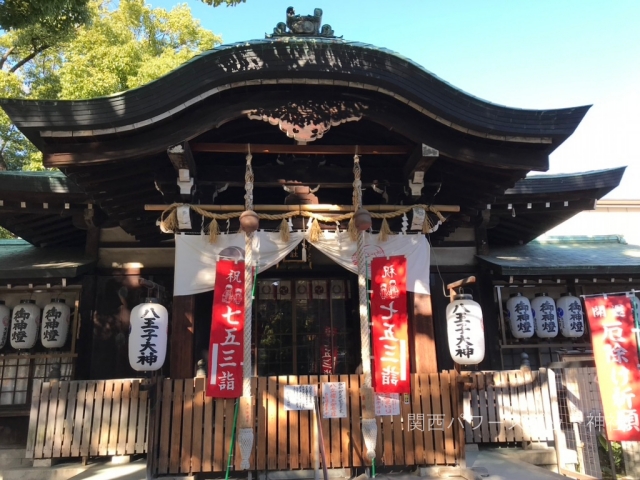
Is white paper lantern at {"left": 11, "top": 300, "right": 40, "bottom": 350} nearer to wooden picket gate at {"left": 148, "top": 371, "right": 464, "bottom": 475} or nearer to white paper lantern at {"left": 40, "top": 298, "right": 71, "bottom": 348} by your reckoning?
white paper lantern at {"left": 40, "top": 298, "right": 71, "bottom": 348}

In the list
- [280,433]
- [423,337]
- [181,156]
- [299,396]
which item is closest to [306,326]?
[423,337]

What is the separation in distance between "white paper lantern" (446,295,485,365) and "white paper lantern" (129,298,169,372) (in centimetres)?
414

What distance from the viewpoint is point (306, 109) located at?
6.12 m

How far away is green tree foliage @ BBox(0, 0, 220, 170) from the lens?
15.6 m

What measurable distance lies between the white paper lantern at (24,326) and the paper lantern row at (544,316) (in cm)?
920

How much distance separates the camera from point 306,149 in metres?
6.50

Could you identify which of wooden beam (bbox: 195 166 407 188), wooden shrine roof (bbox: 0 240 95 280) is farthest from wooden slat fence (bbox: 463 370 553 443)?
wooden shrine roof (bbox: 0 240 95 280)

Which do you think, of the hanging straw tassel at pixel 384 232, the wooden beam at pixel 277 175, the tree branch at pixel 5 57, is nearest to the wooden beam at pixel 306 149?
the wooden beam at pixel 277 175

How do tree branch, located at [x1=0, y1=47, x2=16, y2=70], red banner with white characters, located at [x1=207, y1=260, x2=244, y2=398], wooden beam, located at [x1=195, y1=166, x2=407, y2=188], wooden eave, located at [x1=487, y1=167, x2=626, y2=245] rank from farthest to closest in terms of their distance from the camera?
tree branch, located at [x1=0, y1=47, x2=16, y2=70], wooden eave, located at [x1=487, y1=167, x2=626, y2=245], wooden beam, located at [x1=195, y1=166, x2=407, y2=188], red banner with white characters, located at [x1=207, y1=260, x2=244, y2=398]

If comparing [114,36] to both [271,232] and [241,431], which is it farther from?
[241,431]

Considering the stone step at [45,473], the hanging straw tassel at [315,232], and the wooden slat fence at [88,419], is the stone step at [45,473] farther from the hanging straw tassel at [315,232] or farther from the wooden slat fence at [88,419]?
the hanging straw tassel at [315,232]

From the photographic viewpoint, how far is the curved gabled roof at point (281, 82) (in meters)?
5.58

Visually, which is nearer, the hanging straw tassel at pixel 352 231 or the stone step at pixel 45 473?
the hanging straw tassel at pixel 352 231

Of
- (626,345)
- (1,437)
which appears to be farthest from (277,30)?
(1,437)
